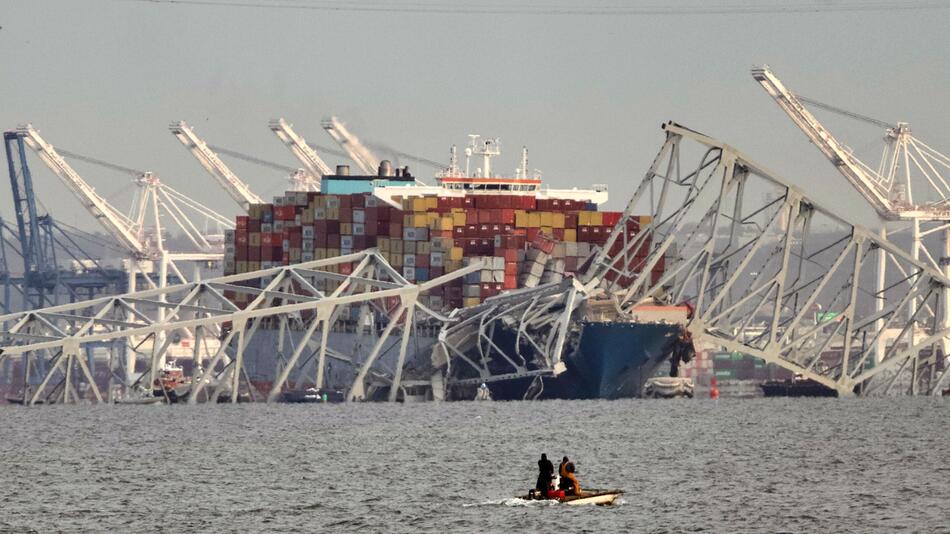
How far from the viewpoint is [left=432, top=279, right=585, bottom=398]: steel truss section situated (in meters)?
126

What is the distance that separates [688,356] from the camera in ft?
421

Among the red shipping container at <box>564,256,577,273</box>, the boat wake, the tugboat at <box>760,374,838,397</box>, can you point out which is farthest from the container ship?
the boat wake

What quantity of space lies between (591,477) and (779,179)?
5081 cm

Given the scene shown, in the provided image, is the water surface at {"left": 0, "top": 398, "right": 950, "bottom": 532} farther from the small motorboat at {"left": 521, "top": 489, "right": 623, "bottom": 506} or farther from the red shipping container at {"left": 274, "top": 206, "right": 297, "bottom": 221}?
the red shipping container at {"left": 274, "top": 206, "right": 297, "bottom": 221}

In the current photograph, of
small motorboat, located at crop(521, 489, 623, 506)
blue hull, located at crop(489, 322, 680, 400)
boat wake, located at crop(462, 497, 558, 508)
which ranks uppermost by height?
blue hull, located at crop(489, 322, 680, 400)

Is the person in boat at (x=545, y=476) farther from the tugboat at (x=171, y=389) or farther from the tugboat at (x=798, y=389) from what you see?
the tugboat at (x=798, y=389)

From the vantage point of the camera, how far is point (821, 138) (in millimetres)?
180250

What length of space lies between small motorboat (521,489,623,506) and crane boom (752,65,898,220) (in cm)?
11404

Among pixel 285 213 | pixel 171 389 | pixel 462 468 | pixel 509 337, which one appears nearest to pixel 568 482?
pixel 462 468

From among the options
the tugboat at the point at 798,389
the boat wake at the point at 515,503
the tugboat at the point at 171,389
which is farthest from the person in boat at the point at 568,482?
the tugboat at the point at 798,389

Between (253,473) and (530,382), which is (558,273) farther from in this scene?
(253,473)

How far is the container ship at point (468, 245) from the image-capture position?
12888 cm

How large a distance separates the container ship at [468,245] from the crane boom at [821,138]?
2283cm

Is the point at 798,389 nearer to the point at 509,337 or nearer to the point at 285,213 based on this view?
the point at 509,337
